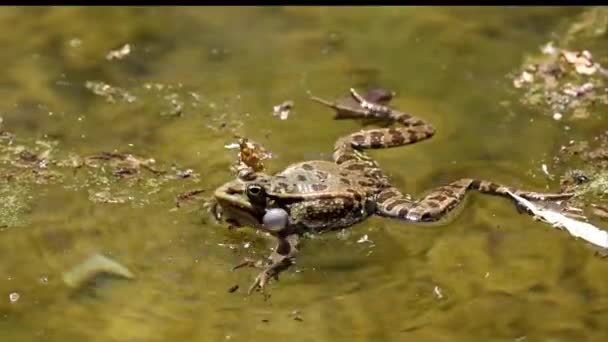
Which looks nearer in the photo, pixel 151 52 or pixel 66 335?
pixel 66 335

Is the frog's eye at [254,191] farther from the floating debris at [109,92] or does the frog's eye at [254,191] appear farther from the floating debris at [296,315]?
the floating debris at [109,92]

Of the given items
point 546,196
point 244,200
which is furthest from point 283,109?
point 546,196

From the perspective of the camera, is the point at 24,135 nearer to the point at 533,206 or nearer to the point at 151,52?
the point at 151,52

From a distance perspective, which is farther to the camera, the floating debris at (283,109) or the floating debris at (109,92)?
the floating debris at (109,92)

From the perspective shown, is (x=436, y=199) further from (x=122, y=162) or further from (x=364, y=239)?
(x=122, y=162)

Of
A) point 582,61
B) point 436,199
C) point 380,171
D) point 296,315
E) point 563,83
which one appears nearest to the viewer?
point 296,315

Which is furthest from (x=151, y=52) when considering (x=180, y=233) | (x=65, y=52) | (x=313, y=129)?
(x=180, y=233)

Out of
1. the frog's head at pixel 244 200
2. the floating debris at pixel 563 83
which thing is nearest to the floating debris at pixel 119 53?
the frog's head at pixel 244 200
